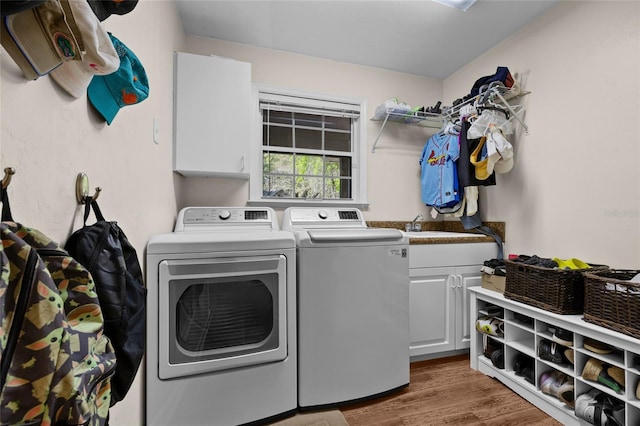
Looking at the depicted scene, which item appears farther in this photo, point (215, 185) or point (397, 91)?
point (397, 91)

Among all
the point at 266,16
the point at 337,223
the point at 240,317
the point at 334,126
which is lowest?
the point at 240,317

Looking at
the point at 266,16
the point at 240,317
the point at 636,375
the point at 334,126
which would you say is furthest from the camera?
the point at 334,126

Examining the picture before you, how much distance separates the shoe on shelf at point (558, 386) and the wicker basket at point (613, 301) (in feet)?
1.28

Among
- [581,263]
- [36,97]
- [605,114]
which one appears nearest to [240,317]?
[36,97]

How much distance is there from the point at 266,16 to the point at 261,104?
67 centimetres

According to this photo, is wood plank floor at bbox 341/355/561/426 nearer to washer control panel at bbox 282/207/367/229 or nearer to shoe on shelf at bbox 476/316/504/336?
shoe on shelf at bbox 476/316/504/336

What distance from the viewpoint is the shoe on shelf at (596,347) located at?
1367 millimetres

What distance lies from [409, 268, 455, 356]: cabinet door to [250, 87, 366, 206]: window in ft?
3.05

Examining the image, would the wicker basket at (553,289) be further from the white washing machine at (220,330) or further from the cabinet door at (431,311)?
the white washing machine at (220,330)

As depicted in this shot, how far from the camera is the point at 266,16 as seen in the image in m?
2.13

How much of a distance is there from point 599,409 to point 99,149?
2.31 meters

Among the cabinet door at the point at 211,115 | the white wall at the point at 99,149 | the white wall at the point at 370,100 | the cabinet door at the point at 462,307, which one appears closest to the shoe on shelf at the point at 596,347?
the cabinet door at the point at 462,307

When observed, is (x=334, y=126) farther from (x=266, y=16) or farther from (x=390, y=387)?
(x=390, y=387)

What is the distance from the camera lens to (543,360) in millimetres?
1634
